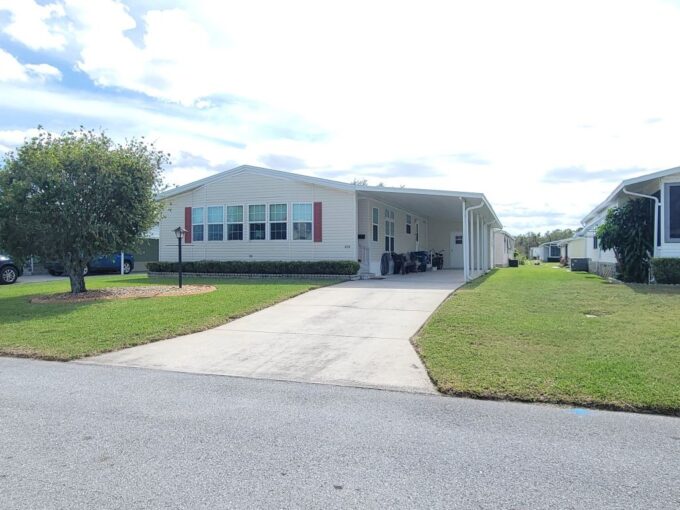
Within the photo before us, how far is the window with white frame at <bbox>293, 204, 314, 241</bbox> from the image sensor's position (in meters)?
19.5

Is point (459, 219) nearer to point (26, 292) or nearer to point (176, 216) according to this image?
point (176, 216)

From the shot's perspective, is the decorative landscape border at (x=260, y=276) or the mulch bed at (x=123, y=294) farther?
the decorative landscape border at (x=260, y=276)

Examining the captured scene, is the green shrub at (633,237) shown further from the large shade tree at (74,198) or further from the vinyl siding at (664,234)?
the large shade tree at (74,198)

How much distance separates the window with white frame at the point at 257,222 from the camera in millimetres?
20234

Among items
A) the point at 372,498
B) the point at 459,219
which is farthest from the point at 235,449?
the point at 459,219

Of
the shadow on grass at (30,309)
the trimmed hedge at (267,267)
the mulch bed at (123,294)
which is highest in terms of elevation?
the trimmed hedge at (267,267)

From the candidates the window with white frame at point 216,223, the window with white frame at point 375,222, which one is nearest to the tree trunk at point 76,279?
the window with white frame at point 216,223

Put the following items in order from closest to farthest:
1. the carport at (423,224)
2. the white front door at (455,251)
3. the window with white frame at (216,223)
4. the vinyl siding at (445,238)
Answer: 1. the carport at (423,224)
2. the window with white frame at (216,223)
3. the white front door at (455,251)
4. the vinyl siding at (445,238)

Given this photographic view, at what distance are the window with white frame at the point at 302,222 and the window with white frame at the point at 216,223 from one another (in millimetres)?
3285

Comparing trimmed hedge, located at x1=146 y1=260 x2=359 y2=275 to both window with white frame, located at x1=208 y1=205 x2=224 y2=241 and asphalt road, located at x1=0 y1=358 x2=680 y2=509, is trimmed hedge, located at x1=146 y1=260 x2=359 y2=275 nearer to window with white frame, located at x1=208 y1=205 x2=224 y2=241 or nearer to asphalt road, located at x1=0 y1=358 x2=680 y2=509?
window with white frame, located at x1=208 y1=205 x2=224 y2=241

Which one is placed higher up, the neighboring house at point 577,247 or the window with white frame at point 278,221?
the window with white frame at point 278,221

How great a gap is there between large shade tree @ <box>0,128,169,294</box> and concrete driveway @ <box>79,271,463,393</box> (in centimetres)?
512

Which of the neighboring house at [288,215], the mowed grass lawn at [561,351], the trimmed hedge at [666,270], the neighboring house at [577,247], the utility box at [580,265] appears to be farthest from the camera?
the neighboring house at [577,247]

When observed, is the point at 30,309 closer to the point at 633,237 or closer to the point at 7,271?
the point at 7,271
